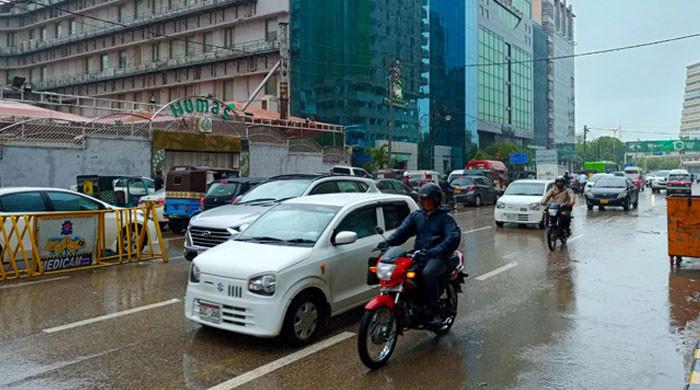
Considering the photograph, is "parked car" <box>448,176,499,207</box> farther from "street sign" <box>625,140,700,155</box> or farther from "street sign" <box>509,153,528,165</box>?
"street sign" <box>625,140,700,155</box>

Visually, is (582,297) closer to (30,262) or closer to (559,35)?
(30,262)

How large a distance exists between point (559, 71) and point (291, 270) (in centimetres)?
11908

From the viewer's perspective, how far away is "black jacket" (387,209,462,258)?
5.66 meters

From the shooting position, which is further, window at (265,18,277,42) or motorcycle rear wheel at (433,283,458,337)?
window at (265,18,277,42)

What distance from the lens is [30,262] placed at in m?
9.62

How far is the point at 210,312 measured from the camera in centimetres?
588

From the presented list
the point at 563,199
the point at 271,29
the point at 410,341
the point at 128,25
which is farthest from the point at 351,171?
the point at 128,25

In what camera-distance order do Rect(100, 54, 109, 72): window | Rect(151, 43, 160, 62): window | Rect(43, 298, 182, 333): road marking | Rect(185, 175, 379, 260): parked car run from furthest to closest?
Rect(100, 54, 109, 72): window < Rect(151, 43, 160, 62): window < Rect(185, 175, 379, 260): parked car < Rect(43, 298, 182, 333): road marking

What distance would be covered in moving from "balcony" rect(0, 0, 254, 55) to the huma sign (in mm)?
26145

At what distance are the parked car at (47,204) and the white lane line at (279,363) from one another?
6.26 meters

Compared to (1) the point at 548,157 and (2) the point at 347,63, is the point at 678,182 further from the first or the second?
(2) the point at 347,63

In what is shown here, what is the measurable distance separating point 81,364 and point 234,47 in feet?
176

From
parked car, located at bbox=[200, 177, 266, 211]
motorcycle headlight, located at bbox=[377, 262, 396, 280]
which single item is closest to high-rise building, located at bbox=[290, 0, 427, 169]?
parked car, located at bbox=[200, 177, 266, 211]

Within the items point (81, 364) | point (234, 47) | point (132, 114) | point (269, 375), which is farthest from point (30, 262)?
point (234, 47)
